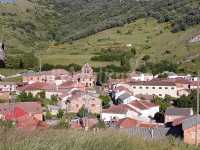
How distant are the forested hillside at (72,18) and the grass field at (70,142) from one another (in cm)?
7008

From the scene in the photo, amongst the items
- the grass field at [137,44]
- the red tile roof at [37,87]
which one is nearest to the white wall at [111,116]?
the red tile roof at [37,87]

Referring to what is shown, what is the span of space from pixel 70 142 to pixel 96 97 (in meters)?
37.5

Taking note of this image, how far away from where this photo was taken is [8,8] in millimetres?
104250

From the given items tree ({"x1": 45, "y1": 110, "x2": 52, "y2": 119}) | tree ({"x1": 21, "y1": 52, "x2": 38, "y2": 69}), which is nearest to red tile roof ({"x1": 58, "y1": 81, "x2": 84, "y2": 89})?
tree ({"x1": 21, "y1": 52, "x2": 38, "y2": 69})

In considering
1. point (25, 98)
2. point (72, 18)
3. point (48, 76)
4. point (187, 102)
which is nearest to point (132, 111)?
point (187, 102)

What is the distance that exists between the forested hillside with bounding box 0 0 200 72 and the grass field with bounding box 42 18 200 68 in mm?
2231

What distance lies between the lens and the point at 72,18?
372 ft

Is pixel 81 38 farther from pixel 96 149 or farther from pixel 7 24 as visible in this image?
pixel 96 149

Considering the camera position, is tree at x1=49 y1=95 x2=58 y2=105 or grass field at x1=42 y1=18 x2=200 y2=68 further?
grass field at x1=42 y1=18 x2=200 y2=68

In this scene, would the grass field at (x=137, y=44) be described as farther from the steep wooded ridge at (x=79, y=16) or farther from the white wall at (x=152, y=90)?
the white wall at (x=152, y=90)

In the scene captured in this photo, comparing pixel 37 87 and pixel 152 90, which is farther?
→ pixel 152 90

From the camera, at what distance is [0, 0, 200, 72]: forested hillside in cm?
8488

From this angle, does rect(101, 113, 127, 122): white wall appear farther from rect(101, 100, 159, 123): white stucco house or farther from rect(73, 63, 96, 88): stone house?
rect(73, 63, 96, 88): stone house

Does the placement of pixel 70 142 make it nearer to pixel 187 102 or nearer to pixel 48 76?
pixel 187 102
